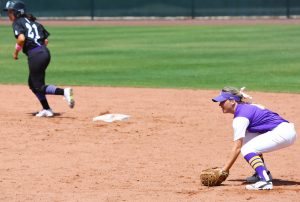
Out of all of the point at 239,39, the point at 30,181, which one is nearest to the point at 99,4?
the point at 239,39

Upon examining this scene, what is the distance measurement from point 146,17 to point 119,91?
36.4 m

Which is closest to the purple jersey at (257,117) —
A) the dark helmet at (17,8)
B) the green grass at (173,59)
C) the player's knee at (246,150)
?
the player's knee at (246,150)

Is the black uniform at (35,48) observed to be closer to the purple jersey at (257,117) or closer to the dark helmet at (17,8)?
the dark helmet at (17,8)

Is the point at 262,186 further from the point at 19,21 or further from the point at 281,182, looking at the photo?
the point at 19,21

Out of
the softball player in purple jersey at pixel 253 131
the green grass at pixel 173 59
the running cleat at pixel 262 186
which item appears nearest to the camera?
the running cleat at pixel 262 186

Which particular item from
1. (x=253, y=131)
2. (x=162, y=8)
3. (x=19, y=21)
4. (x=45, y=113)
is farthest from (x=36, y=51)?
(x=162, y=8)

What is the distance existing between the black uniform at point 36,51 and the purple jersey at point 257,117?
18.8 feet

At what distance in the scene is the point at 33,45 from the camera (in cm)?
1424

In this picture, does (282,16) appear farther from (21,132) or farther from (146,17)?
(21,132)

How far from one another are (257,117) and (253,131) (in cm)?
19

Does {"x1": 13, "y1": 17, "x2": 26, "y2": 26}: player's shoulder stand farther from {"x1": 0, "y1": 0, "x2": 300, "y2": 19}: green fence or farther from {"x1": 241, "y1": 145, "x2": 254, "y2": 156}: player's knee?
{"x1": 0, "y1": 0, "x2": 300, "y2": 19}: green fence

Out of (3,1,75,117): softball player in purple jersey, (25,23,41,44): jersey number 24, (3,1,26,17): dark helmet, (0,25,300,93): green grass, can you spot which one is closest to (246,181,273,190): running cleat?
→ (3,1,75,117): softball player in purple jersey

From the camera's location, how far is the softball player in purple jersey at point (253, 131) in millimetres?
8852

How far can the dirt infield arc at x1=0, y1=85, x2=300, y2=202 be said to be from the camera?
8875 mm
